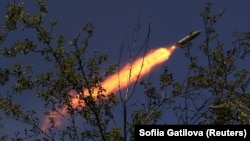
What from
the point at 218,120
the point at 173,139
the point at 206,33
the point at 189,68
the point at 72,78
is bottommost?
the point at 173,139

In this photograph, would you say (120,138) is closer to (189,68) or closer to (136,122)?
(136,122)

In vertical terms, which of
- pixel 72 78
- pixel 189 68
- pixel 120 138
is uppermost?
pixel 189 68

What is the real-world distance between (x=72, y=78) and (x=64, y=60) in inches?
32.7

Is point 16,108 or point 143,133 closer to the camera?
point 143,133

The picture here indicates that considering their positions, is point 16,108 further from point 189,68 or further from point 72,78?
point 189,68

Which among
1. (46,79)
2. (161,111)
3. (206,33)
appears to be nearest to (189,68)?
(206,33)

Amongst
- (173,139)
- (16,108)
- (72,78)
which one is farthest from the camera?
(16,108)

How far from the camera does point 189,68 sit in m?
23.7

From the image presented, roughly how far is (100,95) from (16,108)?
3975 millimetres

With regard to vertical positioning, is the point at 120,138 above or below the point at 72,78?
below

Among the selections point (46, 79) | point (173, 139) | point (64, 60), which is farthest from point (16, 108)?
point (173, 139)

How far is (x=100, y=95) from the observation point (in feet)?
65.8

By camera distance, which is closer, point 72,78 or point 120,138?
point 120,138

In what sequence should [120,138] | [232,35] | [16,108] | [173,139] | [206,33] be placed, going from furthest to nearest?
[206,33]
[232,35]
[16,108]
[120,138]
[173,139]
